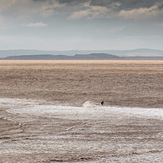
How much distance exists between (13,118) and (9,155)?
175 inches

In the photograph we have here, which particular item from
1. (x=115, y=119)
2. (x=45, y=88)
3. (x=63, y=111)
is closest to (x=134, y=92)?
(x=45, y=88)

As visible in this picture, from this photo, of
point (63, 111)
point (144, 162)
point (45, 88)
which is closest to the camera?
point (144, 162)

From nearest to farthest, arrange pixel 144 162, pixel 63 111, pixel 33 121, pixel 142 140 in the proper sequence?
1. pixel 144 162
2. pixel 142 140
3. pixel 33 121
4. pixel 63 111

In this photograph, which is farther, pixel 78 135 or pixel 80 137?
pixel 78 135

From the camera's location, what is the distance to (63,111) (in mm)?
12609

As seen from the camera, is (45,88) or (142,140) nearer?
(142,140)

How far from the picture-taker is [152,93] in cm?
1902

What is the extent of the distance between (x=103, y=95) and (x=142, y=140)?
1077 cm

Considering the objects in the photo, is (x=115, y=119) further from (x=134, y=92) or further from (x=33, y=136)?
(x=134, y=92)

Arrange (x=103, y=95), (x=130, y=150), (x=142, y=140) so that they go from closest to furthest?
1. (x=130, y=150)
2. (x=142, y=140)
3. (x=103, y=95)

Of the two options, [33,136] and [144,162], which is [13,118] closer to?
[33,136]

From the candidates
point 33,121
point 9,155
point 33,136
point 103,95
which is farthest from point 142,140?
point 103,95

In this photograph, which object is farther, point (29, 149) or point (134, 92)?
point (134, 92)

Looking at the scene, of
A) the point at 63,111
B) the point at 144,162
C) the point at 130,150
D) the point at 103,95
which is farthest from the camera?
the point at 103,95
